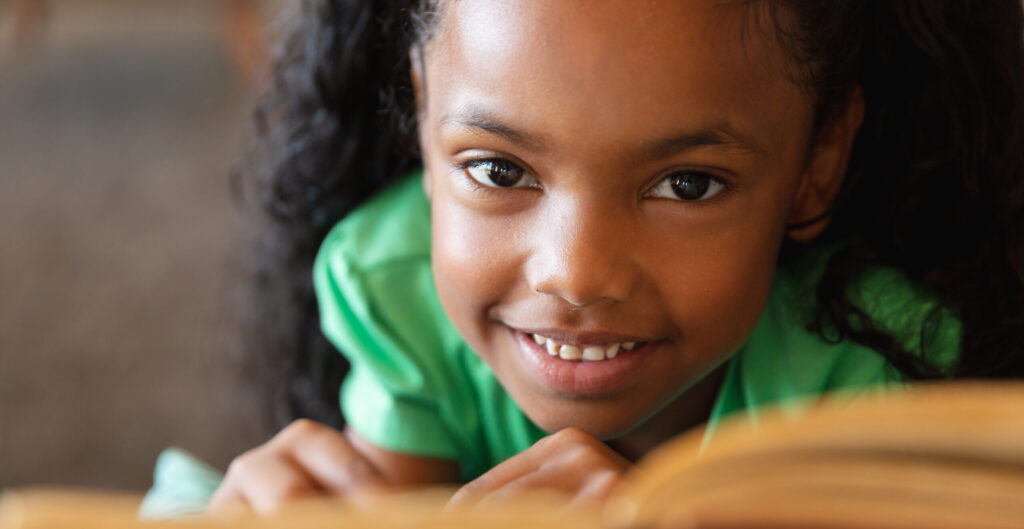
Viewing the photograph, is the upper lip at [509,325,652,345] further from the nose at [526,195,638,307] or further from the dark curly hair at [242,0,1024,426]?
the dark curly hair at [242,0,1024,426]

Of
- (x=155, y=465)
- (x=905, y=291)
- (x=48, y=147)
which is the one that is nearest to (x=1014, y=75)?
A: (x=905, y=291)

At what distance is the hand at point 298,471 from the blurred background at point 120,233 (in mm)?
461

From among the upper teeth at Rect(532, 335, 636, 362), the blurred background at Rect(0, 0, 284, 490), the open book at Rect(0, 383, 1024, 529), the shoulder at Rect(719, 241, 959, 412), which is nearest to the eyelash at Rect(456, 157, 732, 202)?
the upper teeth at Rect(532, 335, 636, 362)

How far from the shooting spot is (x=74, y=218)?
5.08 feet

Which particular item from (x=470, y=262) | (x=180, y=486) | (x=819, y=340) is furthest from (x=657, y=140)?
(x=180, y=486)

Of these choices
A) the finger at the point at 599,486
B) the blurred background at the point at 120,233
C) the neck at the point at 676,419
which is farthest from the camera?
the blurred background at the point at 120,233

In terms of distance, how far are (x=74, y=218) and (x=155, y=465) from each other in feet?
1.84

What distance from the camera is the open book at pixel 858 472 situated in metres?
0.22

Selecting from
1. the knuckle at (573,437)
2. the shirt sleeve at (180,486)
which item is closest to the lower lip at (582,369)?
the knuckle at (573,437)

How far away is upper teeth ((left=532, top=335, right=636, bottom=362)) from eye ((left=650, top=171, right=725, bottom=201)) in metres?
0.10

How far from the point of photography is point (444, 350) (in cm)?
80

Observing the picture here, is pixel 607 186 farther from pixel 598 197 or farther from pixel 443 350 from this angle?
pixel 443 350

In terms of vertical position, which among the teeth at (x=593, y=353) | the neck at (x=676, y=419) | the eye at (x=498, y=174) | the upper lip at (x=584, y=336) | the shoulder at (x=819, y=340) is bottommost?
the neck at (x=676, y=419)

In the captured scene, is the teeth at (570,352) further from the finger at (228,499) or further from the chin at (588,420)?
the finger at (228,499)
